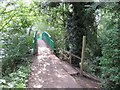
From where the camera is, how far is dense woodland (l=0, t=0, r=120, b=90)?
17.4ft

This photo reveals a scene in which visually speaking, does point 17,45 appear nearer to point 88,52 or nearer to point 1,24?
point 1,24

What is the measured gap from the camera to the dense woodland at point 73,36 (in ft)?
17.4

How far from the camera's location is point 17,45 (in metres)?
9.06

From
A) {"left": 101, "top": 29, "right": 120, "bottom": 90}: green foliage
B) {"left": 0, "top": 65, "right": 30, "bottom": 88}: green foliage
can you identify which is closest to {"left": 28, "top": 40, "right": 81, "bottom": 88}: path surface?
{"left": 0, "top": 65, "right": 30, "bottom": 88}: green foliage

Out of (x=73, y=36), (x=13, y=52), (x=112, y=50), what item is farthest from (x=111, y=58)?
(x=73, y=36)

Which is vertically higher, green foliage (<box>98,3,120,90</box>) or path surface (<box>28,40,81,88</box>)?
green foliage (<box>98,3,120,90</box>)

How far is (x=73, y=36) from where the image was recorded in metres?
10.2

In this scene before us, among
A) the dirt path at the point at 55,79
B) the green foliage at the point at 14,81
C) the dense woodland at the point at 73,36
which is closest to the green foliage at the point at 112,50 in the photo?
the dense woodland at the point at 73,36

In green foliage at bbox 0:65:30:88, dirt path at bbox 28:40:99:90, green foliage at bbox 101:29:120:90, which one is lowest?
dirt path at bbox 28:40:99:90

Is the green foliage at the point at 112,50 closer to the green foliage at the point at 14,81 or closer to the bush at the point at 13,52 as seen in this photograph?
the green foliage at the point at 14,81

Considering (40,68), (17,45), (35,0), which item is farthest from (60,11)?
(40,68)

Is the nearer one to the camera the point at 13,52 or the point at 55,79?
the point at 55,79

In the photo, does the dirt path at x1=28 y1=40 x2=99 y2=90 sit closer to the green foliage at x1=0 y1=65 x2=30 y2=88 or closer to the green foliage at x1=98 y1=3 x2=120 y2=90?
the green foliage at x1=0 y1=65 x2=30 y2=88

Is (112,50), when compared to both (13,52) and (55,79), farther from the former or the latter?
(13,52)
